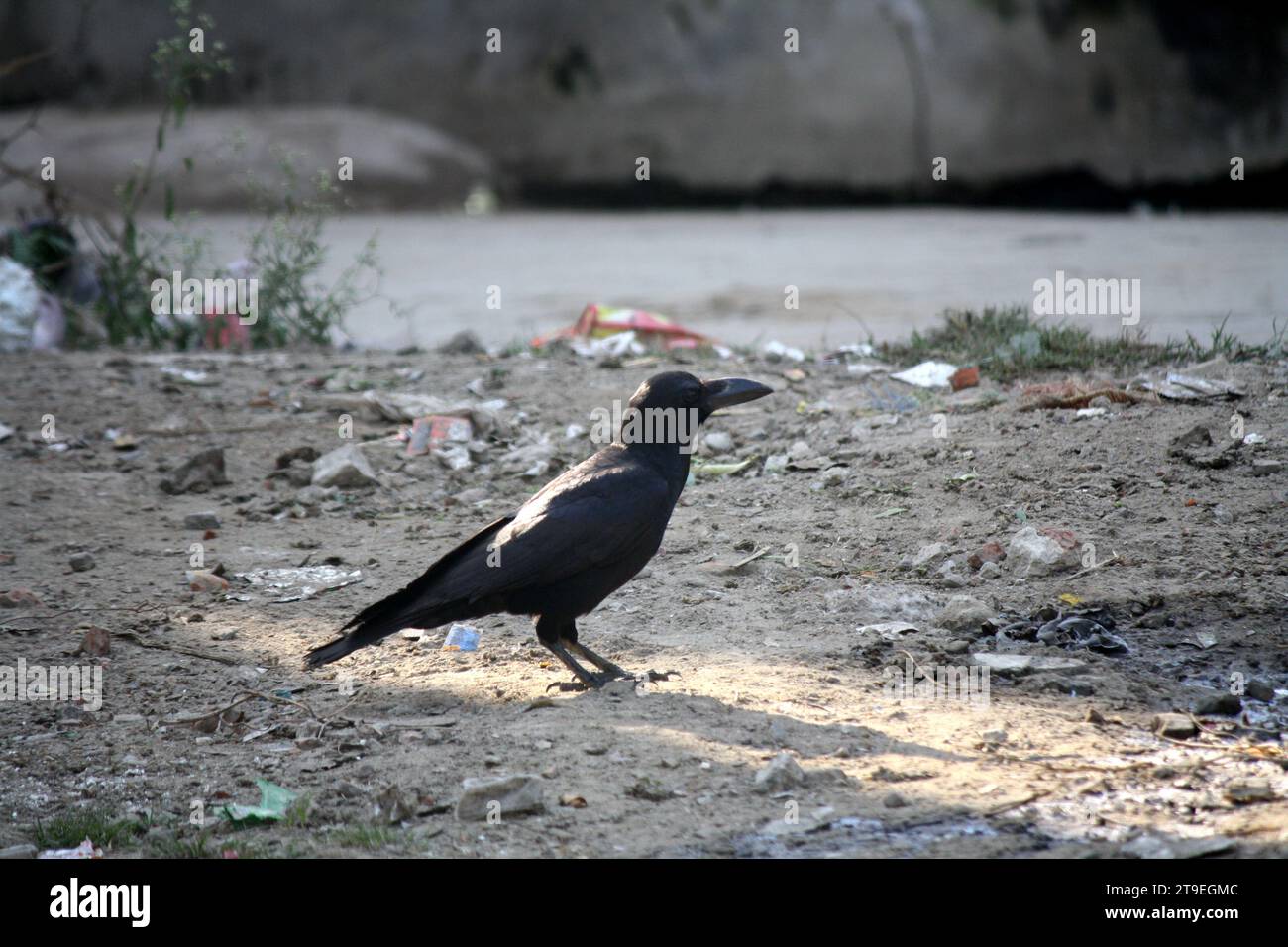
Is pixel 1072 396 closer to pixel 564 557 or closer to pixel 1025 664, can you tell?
pixel 1025 664

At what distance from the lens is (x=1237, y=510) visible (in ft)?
14.7

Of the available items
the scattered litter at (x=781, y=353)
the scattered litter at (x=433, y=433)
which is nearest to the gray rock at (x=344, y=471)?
the scattered litter at (x=433, y=433)

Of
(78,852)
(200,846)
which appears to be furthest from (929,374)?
(78,852)

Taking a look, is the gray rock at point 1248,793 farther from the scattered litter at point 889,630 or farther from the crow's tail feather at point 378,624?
the crow's tail feather at point 378,624

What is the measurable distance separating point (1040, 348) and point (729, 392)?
239 cm

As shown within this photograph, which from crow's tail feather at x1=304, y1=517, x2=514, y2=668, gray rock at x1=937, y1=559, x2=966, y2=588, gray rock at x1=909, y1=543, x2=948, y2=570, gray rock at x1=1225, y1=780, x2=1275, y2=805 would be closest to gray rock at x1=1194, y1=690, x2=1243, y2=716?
gray rock at x1=1225, y1=780, x2=1275, y2=805

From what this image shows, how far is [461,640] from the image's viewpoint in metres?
4.23

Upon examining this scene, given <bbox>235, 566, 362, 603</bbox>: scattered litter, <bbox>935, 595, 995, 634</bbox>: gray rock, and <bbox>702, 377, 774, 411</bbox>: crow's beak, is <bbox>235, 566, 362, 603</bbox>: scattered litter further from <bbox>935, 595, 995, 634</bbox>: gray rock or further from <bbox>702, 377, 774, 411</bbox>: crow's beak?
<bbox>935, 595, 995, 634</bbox>: gray rock

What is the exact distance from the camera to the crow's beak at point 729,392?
4.03 meters

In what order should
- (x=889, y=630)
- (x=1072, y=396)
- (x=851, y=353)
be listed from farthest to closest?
1. (x=851, y=353)
2. (x=1072, y=396)
3. (x=889, y=630)

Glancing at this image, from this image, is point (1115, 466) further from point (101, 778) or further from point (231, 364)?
point (231, 364)

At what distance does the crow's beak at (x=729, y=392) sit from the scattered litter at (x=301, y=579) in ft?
4.78

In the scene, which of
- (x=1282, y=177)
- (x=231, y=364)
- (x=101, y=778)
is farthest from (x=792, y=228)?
(x=101, y=778)

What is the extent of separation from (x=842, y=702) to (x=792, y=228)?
9.04 meters
